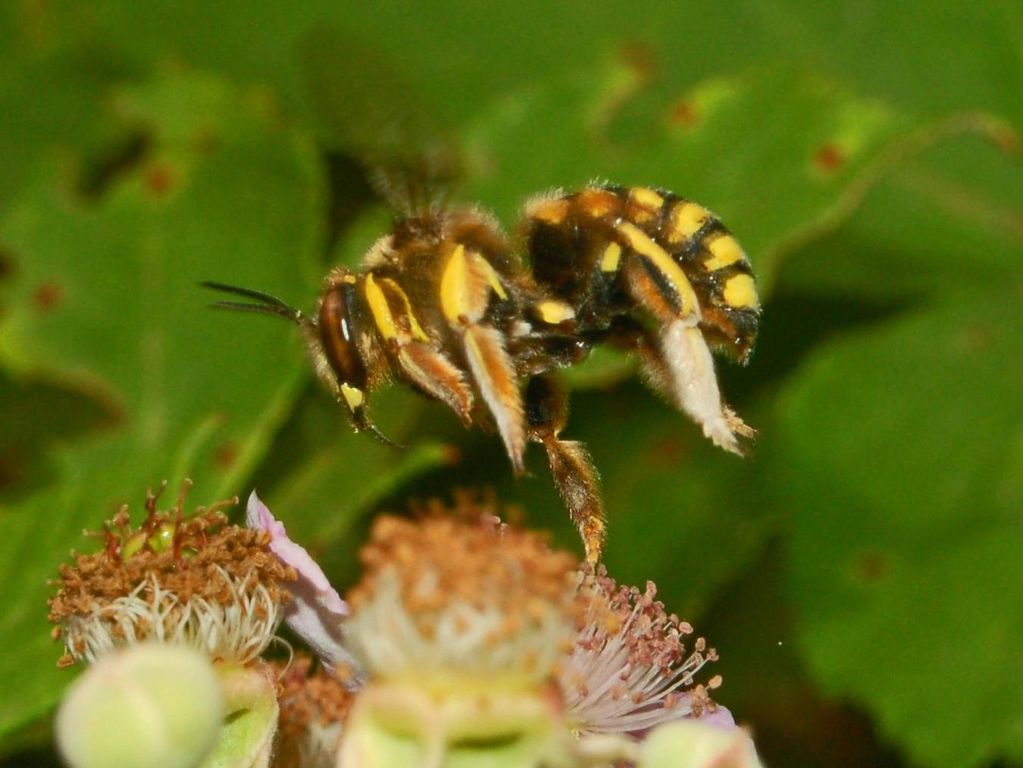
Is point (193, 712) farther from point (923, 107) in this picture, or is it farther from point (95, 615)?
point (923, 107)

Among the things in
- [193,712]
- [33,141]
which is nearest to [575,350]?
[193,712]

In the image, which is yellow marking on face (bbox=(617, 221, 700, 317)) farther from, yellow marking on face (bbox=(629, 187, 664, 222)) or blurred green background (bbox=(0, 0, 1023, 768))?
blurred green background (bbox=(0, 0, 1023, 768))

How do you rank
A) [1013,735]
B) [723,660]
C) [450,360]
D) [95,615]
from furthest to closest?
[723,660]
[1013,735]
[450,360]
[95,615]

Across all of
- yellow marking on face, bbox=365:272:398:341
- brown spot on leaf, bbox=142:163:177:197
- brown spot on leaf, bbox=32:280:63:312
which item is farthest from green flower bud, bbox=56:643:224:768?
brown spot on leaf, bbox=142:163:177:197

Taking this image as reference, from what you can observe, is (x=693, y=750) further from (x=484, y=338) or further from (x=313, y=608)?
(x=484, y=338)

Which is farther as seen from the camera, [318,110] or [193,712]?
[318,110]

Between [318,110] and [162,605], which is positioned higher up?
[318,110]

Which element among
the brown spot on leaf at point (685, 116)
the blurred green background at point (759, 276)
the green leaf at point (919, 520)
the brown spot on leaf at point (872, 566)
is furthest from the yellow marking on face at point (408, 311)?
the brown spot on leaf at point (872, 566)

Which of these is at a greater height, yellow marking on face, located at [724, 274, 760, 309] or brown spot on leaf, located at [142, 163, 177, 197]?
yellow marking on face, located at [724, 274, 760, 309]

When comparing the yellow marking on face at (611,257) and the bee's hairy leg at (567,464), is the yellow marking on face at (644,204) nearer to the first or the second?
the yellow marking on face at (611,257)
